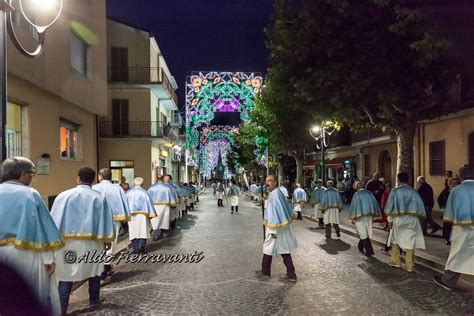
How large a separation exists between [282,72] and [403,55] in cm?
351

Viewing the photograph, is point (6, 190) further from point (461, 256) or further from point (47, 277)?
point (461, 256)

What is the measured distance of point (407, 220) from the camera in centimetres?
886

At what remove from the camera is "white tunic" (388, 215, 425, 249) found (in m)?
8.73

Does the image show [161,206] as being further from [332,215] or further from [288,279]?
[288,279]

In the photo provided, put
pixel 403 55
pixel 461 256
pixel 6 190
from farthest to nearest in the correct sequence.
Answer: pixel 403 55, pixel 461 256, pixel 6 190

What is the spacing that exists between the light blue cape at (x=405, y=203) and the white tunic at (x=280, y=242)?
7.24ft

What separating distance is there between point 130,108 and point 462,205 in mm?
24775

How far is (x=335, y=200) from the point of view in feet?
44.9

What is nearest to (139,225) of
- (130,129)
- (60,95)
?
(60,95)

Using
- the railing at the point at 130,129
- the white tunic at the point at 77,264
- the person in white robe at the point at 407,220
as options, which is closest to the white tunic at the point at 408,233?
the person in white robe at the point at 407,220

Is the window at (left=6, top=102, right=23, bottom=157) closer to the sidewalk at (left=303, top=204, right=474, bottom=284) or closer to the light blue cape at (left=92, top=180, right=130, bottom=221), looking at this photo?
the light blue cape at (left=92, top=180, right=130, bottom=221)

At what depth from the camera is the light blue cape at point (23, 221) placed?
177 inches

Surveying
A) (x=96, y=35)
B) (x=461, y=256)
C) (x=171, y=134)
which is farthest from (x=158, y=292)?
(x=171, y=134)

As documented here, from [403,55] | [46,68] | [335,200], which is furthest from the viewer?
[335,200]
